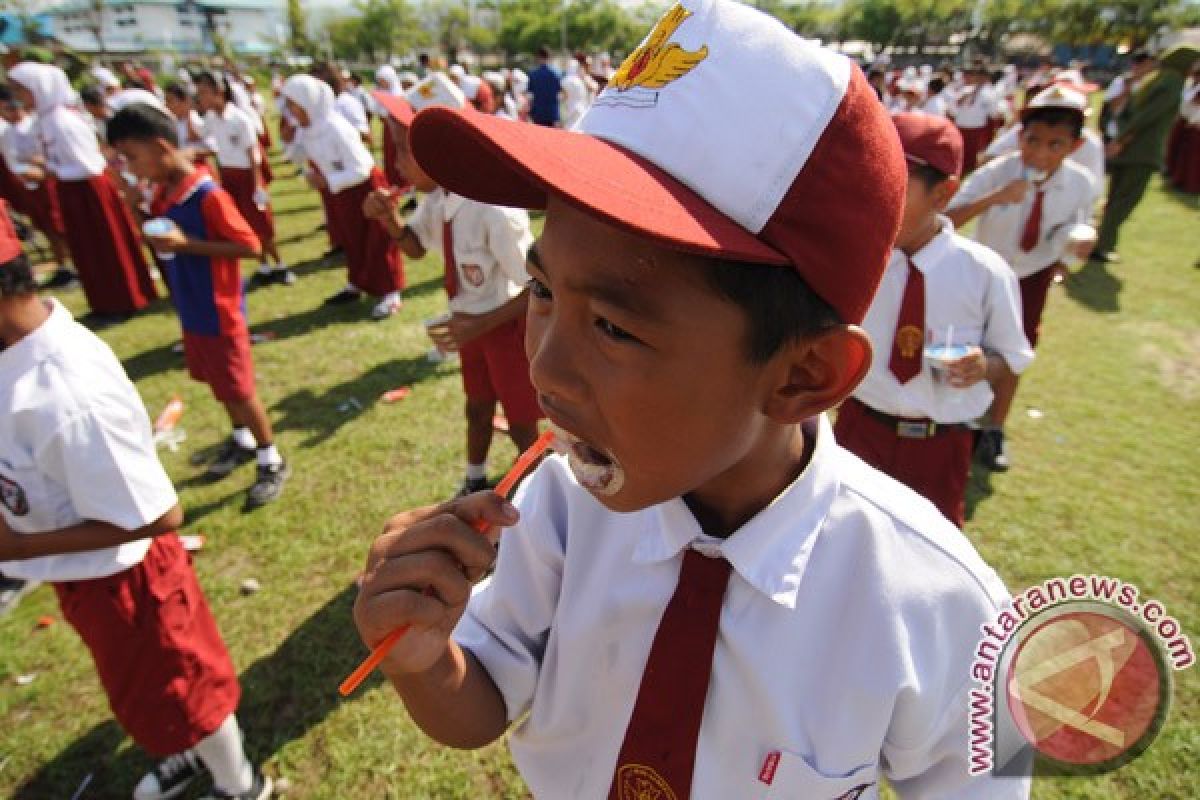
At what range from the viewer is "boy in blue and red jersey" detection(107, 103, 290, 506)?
400 centimetres

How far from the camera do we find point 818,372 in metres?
1.06

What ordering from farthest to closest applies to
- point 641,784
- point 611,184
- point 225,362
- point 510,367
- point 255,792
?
point 225,362
point 510,367
point 255,792
point 641,784
point 611,184

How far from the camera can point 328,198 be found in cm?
852

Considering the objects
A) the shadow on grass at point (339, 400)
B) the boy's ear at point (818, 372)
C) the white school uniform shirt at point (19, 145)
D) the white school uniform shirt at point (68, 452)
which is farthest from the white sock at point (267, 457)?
the white school uniform shirt at point (19, 145)

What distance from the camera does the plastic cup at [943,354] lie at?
8.65 feet

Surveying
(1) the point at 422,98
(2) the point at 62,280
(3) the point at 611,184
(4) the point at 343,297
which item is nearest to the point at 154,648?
(3) the point at 611,184

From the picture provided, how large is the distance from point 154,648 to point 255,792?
2.80ft

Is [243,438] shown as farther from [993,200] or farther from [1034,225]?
[1034,225]

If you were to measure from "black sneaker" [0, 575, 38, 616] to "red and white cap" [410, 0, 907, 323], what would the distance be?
4326 millimetres

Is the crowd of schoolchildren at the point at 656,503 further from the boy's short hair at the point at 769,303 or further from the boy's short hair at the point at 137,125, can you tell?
the boy's short hair at the point at 137,125

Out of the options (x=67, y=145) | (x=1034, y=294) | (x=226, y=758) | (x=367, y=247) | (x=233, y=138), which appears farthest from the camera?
(x=233, y=138)

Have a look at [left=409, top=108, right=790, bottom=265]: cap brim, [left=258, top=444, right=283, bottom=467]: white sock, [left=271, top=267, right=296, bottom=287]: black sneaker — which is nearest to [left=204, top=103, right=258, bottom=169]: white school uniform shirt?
[left=271, top=267, right=296, bottom=287]: black sneaker

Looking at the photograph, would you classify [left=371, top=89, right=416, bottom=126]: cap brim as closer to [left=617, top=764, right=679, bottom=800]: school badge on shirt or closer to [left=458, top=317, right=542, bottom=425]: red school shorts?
[left=458, top=317, right=542, bottom=425]: red school shorts

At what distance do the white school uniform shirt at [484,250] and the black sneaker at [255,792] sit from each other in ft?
8.38
